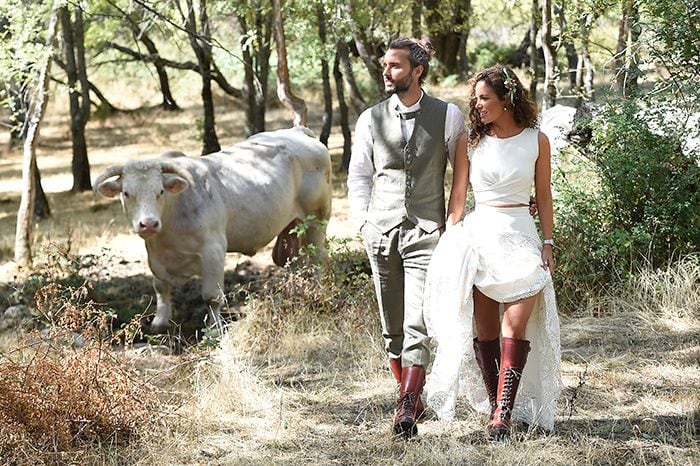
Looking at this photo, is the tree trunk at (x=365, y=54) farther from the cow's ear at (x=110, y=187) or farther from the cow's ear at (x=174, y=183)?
the cow's ear at (x=110, y=187)

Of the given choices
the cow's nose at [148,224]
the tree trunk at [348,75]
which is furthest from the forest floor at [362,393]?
the tree trunk at [348,75]

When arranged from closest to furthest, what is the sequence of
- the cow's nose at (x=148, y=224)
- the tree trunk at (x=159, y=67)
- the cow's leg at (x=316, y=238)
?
the cow's nose at (x=148, y=224), the cow's leg at (x=316, y=238), the tree trunk at (x=159, y=67)

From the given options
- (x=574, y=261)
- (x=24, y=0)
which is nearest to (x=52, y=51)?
(x=24, y=0)

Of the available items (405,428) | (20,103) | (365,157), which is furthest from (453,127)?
(20,103)

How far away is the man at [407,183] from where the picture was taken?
5180mm

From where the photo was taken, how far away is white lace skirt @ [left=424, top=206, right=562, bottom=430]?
5.06 m

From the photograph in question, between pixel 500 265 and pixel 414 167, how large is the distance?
72cm

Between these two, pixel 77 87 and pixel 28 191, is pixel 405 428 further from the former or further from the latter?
pixel 77 87

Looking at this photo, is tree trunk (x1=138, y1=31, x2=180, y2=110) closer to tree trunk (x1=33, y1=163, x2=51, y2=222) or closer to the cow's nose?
tree trunk (x1=33, y1=163, x2=51, y2=222)

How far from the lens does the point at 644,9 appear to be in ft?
24.9

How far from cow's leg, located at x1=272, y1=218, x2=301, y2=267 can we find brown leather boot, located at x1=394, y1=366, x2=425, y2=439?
598 centimetres

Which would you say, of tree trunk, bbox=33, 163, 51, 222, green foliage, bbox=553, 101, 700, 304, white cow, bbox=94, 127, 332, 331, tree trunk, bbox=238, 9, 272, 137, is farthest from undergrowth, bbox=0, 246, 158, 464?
tree trunk, bbox=33, 163, 51, 222

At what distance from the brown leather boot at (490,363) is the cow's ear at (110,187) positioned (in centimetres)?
493

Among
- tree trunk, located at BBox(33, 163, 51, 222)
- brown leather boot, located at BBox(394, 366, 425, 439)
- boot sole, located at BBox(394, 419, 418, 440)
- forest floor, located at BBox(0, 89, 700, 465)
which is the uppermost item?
brown leather boot, located at BBox(394, 366, 425, 439)
